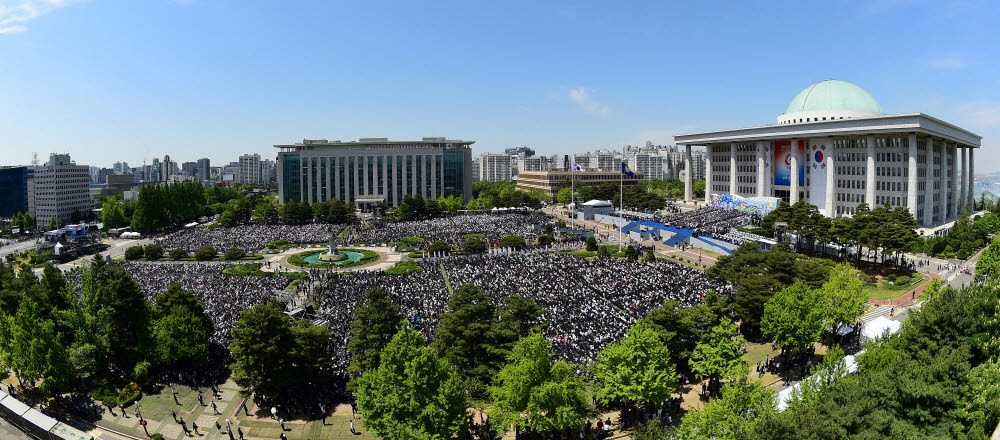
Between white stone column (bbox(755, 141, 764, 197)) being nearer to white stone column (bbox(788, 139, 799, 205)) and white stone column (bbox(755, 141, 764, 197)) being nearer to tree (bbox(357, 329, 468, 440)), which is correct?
white stone column (bbox(788, 139, 799, 205))

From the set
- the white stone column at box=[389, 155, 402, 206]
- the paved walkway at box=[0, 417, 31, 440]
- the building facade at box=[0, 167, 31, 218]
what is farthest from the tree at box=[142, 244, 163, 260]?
the building facade at box=[0, 167, 31, 218]

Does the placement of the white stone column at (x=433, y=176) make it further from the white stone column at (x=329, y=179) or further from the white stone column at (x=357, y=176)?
the white stone column at (x=329, y=179)

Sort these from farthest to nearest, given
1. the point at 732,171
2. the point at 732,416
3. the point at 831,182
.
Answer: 1. the point at 732,171
2. the point at 831,182
3. the point at 732,416

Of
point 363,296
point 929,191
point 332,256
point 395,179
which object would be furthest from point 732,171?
point 363,296

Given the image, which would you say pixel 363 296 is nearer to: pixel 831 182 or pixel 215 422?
pixel 215 422

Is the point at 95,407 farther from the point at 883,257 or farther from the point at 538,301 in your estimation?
the point at 883,257

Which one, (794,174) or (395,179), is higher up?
(395,179)

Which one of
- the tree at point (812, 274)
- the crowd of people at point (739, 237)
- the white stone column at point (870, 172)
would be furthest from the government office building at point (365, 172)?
the tree at point (812, 274)
